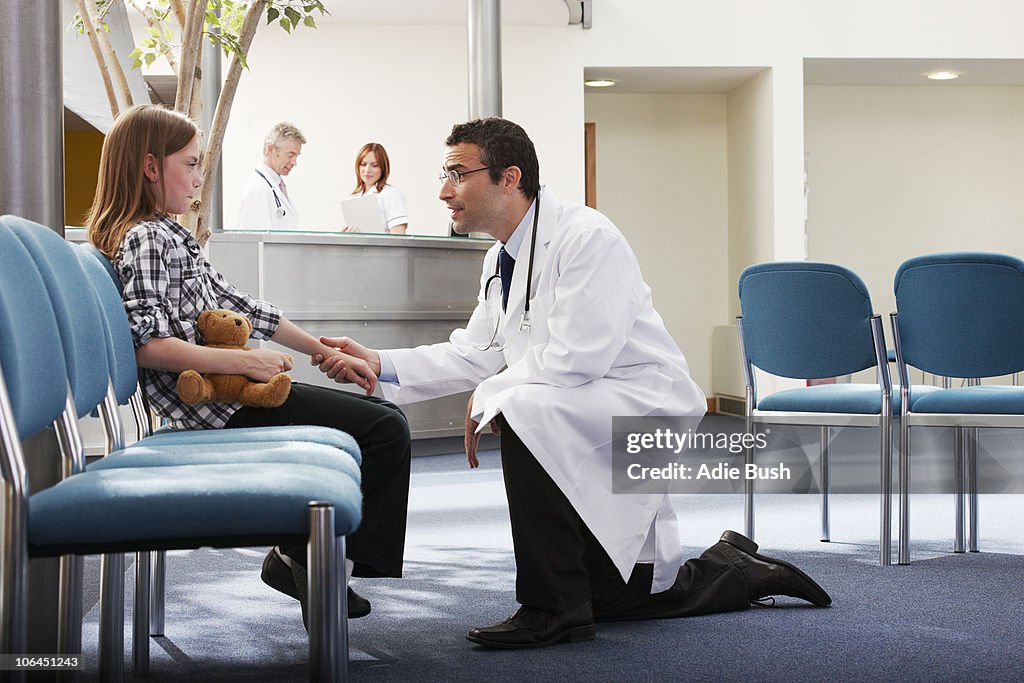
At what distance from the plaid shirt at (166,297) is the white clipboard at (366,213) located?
3272 millimetres

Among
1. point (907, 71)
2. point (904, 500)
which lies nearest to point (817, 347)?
point (904, 500)

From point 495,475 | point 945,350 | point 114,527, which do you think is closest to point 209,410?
point 114,527

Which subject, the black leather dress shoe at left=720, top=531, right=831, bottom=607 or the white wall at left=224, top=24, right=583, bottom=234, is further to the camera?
the white wall at left=224, top=24, right=583, bottom=234

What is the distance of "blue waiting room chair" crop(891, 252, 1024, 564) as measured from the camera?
3025 mm

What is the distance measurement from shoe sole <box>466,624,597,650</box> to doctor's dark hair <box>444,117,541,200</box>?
1010mm

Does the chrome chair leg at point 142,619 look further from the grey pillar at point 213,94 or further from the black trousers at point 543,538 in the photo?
the grey pillar at point 213,94

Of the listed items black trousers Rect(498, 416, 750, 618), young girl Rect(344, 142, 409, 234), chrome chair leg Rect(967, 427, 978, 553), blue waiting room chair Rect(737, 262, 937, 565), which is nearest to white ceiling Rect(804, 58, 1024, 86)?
young girl Rect(344, 142, 409, 234)

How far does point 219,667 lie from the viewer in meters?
2.16

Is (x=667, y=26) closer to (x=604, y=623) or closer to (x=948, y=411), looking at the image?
(x=948, y=411)

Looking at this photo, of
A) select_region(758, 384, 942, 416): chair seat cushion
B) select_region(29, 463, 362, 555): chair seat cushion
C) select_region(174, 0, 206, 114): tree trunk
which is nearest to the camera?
select_region(29, 463, 362, 555): chair seat cushion

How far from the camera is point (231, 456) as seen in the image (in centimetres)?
168

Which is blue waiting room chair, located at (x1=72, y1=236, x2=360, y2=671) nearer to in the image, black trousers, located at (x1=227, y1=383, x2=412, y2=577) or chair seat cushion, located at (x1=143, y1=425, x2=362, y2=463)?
chair seat cushion, located at (x1=143, y1=425, x2=362, y2=463)

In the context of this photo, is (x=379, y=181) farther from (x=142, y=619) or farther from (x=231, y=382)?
(x=142, y=619)

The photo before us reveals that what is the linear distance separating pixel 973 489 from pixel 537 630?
1.85m
